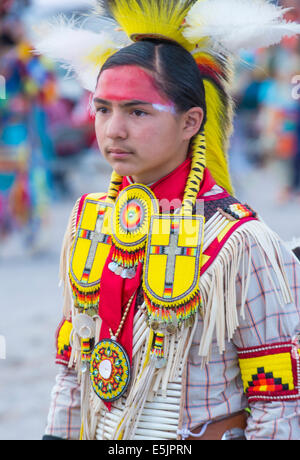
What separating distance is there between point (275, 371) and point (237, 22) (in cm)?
92

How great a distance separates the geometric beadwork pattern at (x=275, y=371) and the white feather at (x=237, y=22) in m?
0.82

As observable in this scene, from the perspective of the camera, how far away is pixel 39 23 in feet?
7.42

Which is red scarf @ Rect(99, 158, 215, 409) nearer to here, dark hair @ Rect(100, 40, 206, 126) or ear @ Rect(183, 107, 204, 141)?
ear @ Rect(183, 107, 204, 141)

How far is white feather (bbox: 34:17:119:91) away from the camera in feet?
6.90

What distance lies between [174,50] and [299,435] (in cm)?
105

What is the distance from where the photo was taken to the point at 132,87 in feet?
6.11

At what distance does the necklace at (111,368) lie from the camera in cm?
189

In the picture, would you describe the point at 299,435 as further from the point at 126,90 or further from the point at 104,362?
the point at 126,90

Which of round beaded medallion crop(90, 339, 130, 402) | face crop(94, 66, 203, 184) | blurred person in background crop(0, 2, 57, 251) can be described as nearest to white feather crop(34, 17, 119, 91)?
face crop(94, 66, 203, 184)

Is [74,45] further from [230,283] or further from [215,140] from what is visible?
[230,283]

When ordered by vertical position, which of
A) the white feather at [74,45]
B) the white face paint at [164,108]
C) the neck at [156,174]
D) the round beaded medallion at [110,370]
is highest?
the white feather at [74,45]

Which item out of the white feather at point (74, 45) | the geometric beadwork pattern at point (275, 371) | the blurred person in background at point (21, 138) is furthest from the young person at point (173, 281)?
the blurred person in background at point (21, 138)

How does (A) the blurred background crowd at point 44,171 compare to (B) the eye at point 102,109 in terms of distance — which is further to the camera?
(A) the blurred background crowd at point 44,171

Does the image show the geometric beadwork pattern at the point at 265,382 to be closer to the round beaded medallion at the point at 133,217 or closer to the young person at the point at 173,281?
the young person at the point at 173,281
